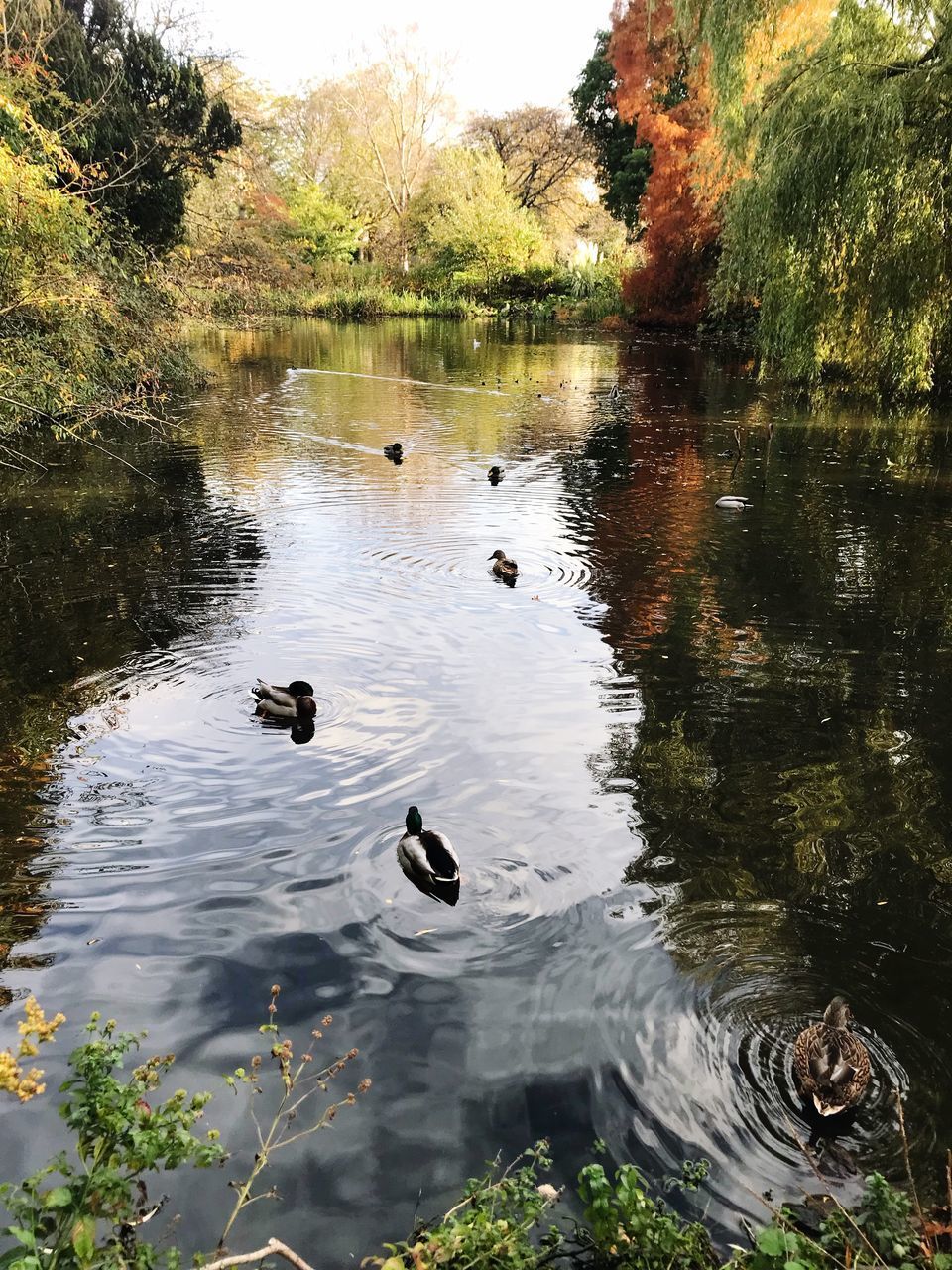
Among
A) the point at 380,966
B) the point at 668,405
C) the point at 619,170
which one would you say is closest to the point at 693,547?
the point at 380,966

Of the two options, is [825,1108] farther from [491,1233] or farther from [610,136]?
[610,136]

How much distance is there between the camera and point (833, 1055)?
3.23m

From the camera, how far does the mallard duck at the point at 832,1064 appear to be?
3143 mm

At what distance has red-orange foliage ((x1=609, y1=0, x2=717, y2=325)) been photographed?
102 ft

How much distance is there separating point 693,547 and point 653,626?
8.60 ft

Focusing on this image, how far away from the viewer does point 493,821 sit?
17.0 feet

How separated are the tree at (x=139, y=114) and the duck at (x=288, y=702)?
13597mm

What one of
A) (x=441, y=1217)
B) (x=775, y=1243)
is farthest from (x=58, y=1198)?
(x=775, y=1243)

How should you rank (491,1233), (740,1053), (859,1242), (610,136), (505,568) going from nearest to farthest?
(491,1233)
(859,1242)
(740,1053)
(505,568)
(610,136)

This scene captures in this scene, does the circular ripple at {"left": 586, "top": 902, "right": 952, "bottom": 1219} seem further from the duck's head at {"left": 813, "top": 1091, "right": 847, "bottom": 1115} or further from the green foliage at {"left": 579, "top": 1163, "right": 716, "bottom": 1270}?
the green foliage at {"left": 579, "top": 1163, "right": 716, "bottom": 1270}

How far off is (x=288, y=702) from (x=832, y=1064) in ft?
13.4

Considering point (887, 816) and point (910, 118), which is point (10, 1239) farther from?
point (910, 118)

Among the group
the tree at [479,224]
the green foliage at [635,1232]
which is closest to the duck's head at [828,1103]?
the green foliage at [635,1232]

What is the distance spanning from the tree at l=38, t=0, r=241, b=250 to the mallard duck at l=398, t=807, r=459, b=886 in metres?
15.5
